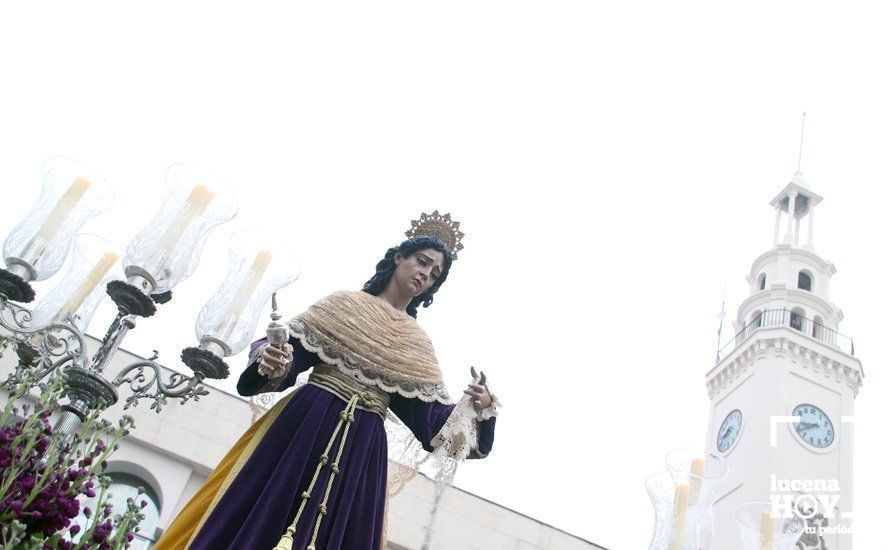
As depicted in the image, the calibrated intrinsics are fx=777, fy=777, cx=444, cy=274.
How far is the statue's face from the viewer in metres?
4.15

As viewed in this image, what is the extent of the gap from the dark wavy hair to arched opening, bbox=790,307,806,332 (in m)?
26.1

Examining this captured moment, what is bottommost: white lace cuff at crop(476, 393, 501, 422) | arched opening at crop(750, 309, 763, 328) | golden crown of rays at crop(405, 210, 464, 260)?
white lace cuff at crop(476, 393, 501, 422)

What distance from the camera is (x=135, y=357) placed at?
14336mm

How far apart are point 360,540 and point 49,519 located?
3.84ft

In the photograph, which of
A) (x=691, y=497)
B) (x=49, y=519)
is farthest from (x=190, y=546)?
(x=691, y=497)

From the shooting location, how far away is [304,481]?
127 inches

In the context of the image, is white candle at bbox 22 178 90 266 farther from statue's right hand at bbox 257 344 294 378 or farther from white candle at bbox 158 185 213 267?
statue's right hand at bbox 257 344 294 378

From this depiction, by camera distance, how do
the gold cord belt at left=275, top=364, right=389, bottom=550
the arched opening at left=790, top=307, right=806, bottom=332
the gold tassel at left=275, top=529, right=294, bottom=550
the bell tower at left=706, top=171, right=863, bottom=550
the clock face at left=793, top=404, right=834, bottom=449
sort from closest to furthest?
1. the gold tassel at left=275, top=529, right=294, bottom=550
2. the gold cord belt at left=275, top=364, right=389, bottom=550
3. the bell tower at left=706, top=171, right=863, bottom=550
4. the clock face at left=793, top=404, right=834, bottom=449
5. the arched opening at left=790, top=307, right=806, bottom=332

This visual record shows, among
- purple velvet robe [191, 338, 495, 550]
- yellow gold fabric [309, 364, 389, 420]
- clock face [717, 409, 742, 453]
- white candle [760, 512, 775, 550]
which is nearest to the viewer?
purple velvet robe [191, 338, 495, 550]

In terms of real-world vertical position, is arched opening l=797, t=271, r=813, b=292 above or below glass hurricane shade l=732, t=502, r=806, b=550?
above

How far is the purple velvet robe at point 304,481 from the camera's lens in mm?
2977

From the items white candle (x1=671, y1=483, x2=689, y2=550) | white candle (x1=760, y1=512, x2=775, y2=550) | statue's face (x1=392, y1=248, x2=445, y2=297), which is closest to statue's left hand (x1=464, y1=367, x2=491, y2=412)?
statue's face (x1=392, y1=248, x2=445, y2=297)

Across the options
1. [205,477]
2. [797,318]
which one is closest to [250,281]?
[205,477]

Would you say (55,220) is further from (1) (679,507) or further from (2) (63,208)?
(1) (679,507)
